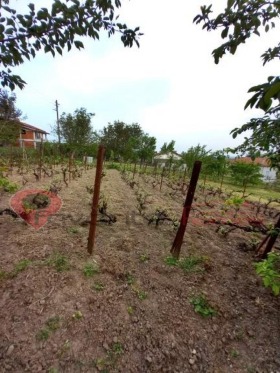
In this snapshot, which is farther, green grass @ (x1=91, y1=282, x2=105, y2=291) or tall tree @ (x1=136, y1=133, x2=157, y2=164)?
tall tree @ (x1=136, y1=133, x2=157, y2=164)

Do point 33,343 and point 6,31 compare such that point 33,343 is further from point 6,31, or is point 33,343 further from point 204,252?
point 204,252

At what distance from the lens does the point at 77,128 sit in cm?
3088

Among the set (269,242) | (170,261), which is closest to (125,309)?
(170,261)

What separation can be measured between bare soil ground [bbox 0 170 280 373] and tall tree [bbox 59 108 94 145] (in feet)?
94.3

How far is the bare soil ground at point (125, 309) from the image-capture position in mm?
1923

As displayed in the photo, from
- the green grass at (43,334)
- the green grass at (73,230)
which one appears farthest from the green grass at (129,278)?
the green grass at (73,230)

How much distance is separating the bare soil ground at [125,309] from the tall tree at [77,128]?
28733 millimetres

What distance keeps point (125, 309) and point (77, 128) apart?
31.4 metres

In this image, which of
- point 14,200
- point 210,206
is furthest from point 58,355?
point 210,206

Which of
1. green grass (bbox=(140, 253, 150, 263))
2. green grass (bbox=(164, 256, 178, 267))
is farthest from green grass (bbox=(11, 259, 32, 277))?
green grass (bbox=(164, 256, 178, 267))

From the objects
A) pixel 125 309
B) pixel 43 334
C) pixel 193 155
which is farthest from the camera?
pixel 193 155

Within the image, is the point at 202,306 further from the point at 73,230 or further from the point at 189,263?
the point at 73,230

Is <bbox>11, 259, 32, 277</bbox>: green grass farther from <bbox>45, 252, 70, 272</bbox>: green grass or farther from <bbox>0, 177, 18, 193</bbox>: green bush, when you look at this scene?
<bbox>0, 177, 18, 193</bbox>: green bush

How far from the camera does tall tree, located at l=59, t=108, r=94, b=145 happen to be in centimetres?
3058
